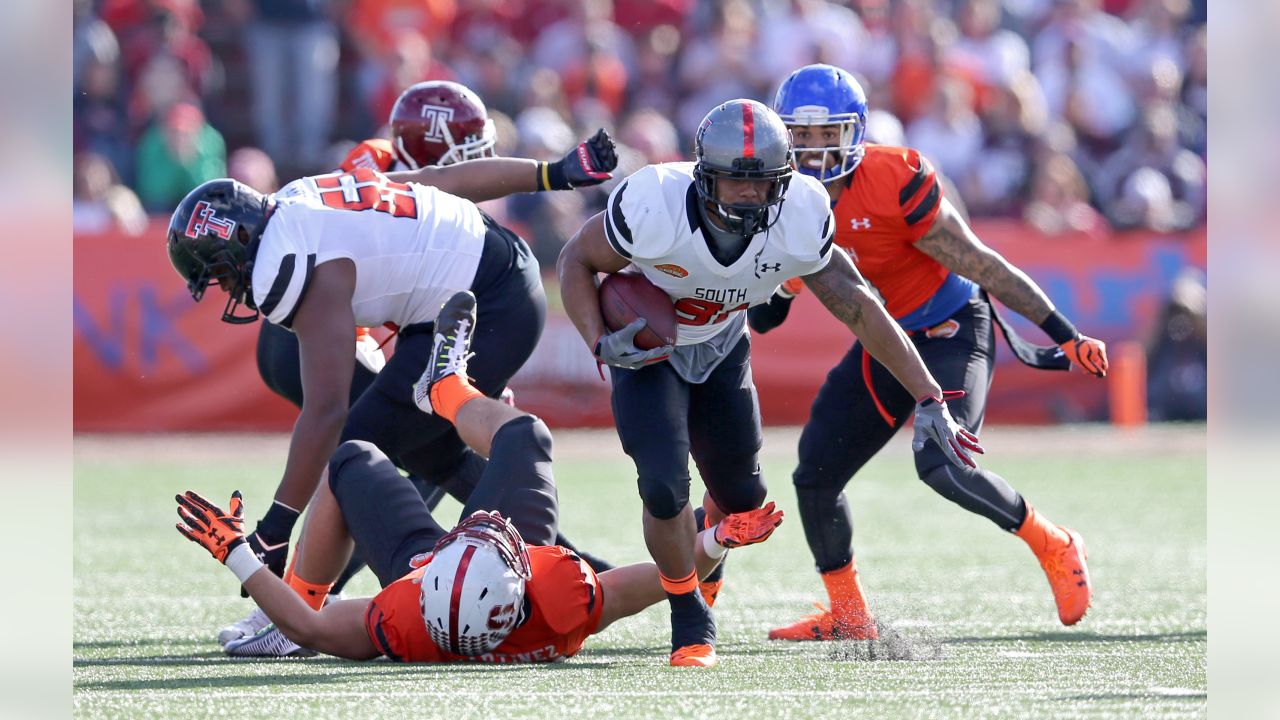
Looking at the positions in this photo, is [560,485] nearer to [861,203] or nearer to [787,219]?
[861,203]

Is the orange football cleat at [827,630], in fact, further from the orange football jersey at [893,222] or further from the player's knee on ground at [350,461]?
the player's knee on ground at [350,461]

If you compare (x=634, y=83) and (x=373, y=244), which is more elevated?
(x=634, y=83)

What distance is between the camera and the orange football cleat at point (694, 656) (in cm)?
447

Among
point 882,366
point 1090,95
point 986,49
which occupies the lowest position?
point 882,366

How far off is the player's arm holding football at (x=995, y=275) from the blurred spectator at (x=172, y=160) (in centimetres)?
787

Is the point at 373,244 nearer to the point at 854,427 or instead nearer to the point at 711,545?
the point at 711,545

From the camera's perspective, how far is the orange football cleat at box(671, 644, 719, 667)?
4.47 metres

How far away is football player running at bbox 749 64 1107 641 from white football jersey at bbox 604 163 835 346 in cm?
76

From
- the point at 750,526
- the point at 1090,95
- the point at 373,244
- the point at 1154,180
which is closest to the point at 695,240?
the point at 750,526

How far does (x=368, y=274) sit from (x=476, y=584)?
120 centimetres

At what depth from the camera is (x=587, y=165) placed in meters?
5.41

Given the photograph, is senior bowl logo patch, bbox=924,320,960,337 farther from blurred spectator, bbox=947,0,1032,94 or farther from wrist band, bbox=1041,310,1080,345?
blurred spectator, bbox=947,0,1032,94

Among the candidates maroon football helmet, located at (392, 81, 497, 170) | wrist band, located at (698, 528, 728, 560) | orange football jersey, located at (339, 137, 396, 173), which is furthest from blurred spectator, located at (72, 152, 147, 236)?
wrist band, located at (698, 528, 728, 560)

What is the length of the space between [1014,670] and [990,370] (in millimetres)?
1424
